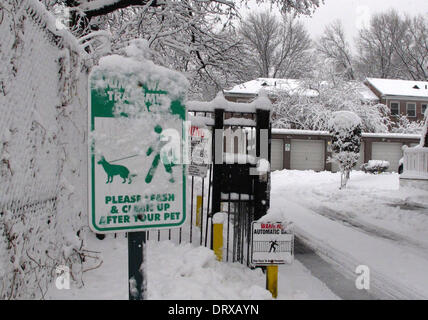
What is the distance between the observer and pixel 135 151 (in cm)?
156

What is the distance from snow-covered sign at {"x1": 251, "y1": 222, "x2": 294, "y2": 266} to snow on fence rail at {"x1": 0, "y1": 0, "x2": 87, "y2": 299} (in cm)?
179

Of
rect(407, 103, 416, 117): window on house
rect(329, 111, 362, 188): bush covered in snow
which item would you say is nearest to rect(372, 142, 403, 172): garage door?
rect(329, 111, 362, 188): bush covered in snow

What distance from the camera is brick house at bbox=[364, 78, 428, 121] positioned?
38.1 m

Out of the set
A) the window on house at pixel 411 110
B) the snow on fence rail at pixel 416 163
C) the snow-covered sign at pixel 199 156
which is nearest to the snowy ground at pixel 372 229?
the snow on fence rail at pixel 416 163

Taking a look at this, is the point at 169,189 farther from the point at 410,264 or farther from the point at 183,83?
the point at 410,264

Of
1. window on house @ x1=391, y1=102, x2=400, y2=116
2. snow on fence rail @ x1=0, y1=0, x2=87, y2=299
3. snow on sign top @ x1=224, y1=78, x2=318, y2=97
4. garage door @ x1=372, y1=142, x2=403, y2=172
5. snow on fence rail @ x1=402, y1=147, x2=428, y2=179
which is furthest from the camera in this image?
window on house @ x1=391, y1=102, x2=400, y2=116

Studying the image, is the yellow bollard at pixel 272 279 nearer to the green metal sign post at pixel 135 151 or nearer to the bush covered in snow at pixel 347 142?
the green metal sign post at pixel 135 151

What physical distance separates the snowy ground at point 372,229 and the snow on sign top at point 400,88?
2842cm

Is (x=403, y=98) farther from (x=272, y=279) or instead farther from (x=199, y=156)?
(x=272, y=279)

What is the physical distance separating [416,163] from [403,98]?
29.1 meters

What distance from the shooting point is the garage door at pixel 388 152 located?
2642cm

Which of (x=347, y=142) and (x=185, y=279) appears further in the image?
(x=347, y=142)

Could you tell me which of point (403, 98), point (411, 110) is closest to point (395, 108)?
point (403, 98)

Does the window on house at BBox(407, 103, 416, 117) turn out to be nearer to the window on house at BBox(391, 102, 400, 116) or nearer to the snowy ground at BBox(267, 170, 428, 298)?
the window on house at BBox(391, 102, 400, 116)
